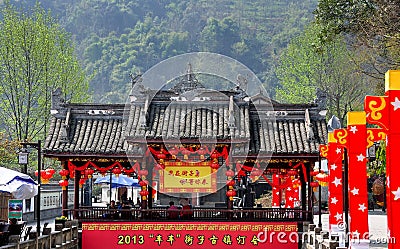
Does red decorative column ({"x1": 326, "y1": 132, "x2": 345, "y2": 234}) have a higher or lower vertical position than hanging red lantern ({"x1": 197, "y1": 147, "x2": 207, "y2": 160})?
lower

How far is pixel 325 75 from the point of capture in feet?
157

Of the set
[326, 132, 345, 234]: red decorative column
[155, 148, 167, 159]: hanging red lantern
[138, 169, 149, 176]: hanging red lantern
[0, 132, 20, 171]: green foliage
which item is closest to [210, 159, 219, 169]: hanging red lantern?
[155, 148, 167, 159]: hanging red lantern

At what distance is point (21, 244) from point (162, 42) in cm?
10489

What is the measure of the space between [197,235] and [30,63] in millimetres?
20052

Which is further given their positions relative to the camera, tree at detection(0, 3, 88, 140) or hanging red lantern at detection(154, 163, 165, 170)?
tree at detection(0, 3, 88, 140)

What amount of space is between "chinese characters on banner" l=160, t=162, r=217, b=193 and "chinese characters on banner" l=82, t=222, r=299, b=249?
155 cm

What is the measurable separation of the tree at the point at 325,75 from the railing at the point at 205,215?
2377 cm

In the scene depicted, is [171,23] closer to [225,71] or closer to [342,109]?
[225,71]

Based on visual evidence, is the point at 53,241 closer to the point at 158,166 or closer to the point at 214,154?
the point at 158,166

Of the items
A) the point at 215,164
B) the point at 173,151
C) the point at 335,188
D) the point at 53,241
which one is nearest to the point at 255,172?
the point at 215,164

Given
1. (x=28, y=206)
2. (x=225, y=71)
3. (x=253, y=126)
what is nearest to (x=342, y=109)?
(x=28, y=206)

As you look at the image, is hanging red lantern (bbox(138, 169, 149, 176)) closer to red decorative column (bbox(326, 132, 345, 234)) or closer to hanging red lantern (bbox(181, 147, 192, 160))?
hanging red lantern (bbox(181, 147, 192, 160))

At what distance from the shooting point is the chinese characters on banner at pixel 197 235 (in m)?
22.8

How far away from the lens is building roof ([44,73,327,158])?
23.0m
